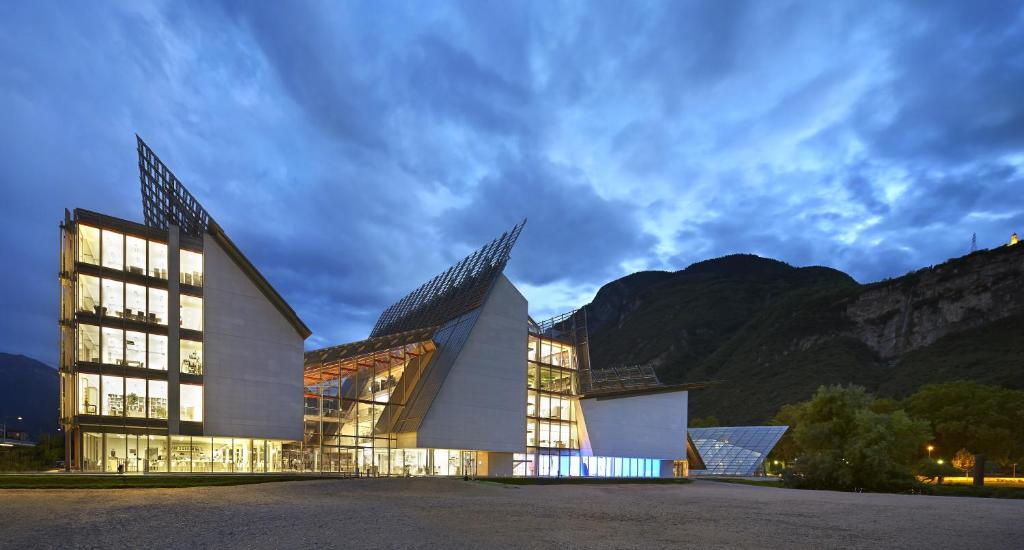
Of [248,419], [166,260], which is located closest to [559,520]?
A: [248,419]

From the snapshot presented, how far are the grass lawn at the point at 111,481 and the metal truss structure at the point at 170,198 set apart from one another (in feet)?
58.9

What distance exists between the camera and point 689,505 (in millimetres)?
33625

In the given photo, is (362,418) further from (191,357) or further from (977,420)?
(977,420)

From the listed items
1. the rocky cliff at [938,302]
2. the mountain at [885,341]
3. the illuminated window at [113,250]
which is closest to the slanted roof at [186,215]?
the illuminated window at [113,250]

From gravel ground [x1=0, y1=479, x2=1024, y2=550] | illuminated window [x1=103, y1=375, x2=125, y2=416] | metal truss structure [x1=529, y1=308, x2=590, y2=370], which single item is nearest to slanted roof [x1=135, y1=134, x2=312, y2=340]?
illuminated window [x1=103, y1=375, x2=125, y2=416]

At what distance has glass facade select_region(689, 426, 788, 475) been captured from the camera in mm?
84562

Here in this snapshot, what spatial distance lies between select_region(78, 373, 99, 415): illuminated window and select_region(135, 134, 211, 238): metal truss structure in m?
11.1

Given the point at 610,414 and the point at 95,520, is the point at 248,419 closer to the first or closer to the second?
the point at 95,520

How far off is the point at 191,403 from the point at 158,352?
3934 mm

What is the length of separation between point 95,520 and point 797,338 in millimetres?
166458

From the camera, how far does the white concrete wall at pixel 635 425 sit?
65.8m

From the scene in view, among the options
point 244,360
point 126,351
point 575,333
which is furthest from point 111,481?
point 575,333

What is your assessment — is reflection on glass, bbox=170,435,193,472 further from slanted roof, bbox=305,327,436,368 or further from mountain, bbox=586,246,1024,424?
mountain, bbox=586,246,1024,424

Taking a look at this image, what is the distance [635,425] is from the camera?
68562mm
